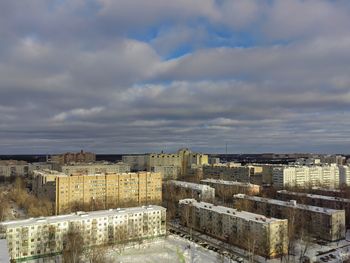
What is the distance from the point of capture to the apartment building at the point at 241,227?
1730cm

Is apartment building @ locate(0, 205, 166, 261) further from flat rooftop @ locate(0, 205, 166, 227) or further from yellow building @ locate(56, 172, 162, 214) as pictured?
yellow building @ locate(56, 172, 162, 214)

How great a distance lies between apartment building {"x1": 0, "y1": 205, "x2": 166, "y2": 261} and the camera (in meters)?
16.9

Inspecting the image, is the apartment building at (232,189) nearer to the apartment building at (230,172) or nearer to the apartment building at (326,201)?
the apartment building at (326,201)

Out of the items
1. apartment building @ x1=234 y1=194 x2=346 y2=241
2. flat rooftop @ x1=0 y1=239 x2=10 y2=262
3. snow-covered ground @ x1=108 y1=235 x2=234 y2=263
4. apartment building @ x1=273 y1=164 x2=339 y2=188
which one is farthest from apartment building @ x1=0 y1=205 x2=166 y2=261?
apartment building @ x1=273 y1=164 x2=339 y2=188

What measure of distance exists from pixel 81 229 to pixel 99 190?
12.1 meters

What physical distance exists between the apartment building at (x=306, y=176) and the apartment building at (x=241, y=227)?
64.8 ft

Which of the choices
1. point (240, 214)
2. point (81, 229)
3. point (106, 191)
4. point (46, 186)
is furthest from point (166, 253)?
point (46, 186)

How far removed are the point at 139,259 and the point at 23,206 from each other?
61.0ft

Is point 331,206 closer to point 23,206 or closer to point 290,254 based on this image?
point 290,254

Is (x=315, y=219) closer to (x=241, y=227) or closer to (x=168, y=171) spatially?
(x=241, y=227)

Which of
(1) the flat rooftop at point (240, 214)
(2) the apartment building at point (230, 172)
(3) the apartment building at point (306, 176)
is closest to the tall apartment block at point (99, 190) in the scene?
(1) the flat rooftop at point (240, 214)

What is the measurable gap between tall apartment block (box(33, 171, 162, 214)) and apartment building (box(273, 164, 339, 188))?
16403 millimetres

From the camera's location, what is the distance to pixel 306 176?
4294cm

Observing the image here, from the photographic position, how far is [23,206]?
3077 cm
